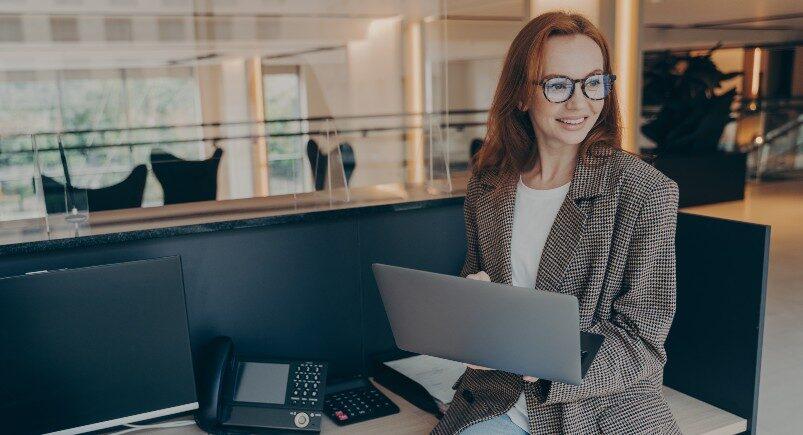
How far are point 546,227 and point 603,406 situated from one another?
0.42 meters

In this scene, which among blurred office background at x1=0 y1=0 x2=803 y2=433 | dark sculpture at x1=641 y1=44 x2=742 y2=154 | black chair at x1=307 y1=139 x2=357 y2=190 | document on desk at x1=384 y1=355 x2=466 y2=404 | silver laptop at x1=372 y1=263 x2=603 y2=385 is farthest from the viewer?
dark sculpture at x1=641 y1=44 x2=742 y2=154

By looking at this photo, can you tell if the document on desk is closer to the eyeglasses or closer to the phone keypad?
the phone keypad

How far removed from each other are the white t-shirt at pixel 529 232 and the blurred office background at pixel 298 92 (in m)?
4.61

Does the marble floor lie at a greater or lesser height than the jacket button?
lesser

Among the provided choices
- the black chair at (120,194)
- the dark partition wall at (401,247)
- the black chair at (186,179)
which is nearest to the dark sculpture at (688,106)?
the black chair at (186,179)

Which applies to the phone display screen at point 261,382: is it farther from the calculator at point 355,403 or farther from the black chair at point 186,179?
the black chair at point 186,179

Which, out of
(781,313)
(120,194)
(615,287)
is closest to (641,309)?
(615,287)

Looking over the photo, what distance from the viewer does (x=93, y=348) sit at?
1640mm

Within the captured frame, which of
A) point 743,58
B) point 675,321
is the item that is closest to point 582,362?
point 675,321

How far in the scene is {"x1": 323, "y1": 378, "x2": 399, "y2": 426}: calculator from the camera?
184cm

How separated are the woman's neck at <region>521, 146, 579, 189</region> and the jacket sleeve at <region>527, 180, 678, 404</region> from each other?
25cm

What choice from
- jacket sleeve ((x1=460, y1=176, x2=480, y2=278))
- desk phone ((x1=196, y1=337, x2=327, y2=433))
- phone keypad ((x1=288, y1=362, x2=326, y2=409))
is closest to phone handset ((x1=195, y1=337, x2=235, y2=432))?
desk phone ((x1=196, y1=337, x2=327, y2=433))

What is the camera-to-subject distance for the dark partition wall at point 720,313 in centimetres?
177

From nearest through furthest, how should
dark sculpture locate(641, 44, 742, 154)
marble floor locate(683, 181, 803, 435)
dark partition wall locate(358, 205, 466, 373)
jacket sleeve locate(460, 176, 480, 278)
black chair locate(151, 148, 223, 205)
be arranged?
jacket sleeve locate(460, 176, 480, 278)
dark partition wall locate(358, 205, 466, 373)
marble floor locate(683, 181, 803, 435)
black chair locate(151, 148, 223, 205)
dark sculpture locate(641, 44, 742, 154)
